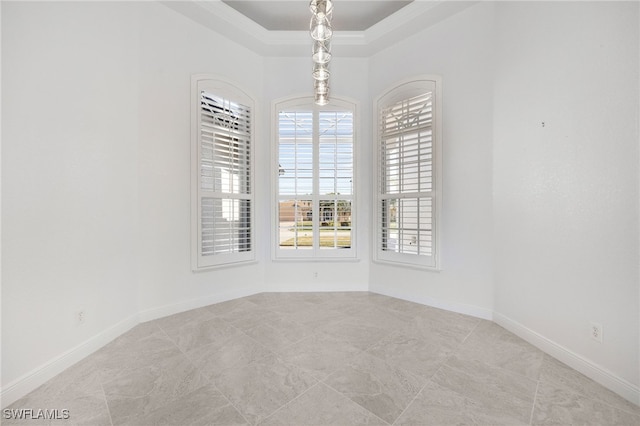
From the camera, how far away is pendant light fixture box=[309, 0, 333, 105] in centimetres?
137

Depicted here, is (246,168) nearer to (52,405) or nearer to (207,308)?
(207,308)

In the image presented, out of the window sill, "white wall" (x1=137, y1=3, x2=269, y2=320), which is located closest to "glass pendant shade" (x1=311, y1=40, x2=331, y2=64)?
"white wall" (x1=137, y1=3, x2=269, y2=320)

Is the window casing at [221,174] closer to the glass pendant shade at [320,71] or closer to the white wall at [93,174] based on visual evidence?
the white wall at [93,174]

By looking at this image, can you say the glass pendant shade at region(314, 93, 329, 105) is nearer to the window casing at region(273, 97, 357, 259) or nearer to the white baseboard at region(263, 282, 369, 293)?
the window casing at region(273, 97, 357, 259)

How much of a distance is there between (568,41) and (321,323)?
294cm

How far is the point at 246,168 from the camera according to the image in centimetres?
325

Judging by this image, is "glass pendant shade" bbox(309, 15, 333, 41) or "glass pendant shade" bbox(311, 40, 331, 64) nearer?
"glass pendant shade" bbox(309, 15, 333, 41)

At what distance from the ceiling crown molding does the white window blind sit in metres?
0.61

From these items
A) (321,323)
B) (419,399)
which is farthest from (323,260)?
(419,399)

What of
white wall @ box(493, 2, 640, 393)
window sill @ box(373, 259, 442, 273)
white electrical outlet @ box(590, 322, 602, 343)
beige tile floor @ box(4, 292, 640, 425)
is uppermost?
white wall @ box(493, 2, 640, 393)

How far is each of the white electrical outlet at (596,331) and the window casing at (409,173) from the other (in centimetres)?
129

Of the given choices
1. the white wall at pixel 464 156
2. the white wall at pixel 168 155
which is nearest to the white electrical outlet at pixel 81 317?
the white wall at pixel 168 155

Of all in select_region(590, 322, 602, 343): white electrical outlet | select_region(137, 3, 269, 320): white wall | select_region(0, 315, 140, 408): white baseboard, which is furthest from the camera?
select_region(137, 3, 269, 320): white wall

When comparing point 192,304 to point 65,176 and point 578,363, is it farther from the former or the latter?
Answer: point 578,363
